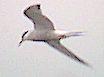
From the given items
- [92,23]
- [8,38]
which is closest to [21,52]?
[8,38]

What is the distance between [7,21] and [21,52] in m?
0.13

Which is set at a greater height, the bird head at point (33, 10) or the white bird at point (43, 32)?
the bird head at point (33, 10)

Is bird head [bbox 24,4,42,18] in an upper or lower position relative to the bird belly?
upper

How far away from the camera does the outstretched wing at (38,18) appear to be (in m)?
0.84

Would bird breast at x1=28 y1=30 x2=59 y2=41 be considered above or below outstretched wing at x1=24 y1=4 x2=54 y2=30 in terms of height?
below

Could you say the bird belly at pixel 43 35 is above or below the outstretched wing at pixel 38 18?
below

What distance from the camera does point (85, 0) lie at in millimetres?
1194

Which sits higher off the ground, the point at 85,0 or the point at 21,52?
the point at 85,0

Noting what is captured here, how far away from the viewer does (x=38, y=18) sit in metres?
0.88

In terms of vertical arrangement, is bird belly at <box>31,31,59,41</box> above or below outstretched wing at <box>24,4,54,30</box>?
below

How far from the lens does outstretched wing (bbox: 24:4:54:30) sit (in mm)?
842

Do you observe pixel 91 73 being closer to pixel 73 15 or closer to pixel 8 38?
pixel 73 15

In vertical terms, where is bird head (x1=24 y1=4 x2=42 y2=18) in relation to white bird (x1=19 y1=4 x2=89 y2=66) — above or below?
above

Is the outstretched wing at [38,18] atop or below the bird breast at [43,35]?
atop
